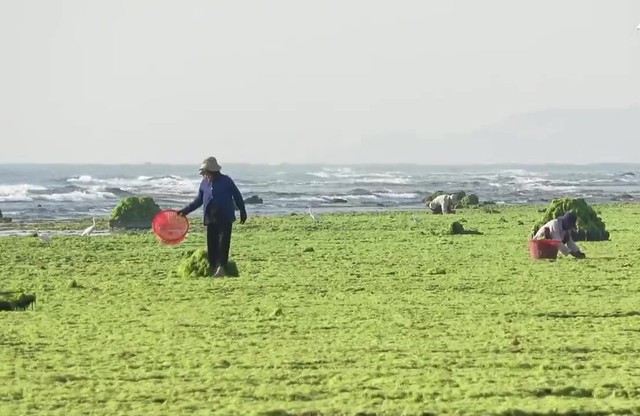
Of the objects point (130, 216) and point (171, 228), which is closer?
point (171, 228)

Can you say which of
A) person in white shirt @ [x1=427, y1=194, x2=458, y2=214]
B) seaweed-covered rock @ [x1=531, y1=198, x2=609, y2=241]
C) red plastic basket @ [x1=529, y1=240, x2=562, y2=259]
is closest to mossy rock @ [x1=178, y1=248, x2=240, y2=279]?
red plastic basket @ [x1=529, y1=240, x2=562, y2=259]

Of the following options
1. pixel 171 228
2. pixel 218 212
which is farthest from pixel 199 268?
pixel 171 228

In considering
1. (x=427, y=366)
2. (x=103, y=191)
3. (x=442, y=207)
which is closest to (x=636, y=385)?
(x=427, y=366)

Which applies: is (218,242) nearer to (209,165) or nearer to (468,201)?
(209,165)

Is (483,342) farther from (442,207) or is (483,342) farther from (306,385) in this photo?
(442,207)

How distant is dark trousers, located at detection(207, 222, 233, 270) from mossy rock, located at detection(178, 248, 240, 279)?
13 centimetres

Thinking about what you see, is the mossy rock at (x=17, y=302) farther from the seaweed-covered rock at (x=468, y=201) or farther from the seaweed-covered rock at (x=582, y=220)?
the seaweed-covered rock at (x=468, y=201)

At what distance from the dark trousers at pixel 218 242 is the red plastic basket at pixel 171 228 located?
394 cm

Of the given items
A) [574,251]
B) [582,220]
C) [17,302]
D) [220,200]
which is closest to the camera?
[17,302]

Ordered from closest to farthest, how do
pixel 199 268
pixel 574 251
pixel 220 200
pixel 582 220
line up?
pixel 220 200 → pixel 199 268 → pixel 574 251 → pixel 582 220

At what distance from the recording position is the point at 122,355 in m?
9.48

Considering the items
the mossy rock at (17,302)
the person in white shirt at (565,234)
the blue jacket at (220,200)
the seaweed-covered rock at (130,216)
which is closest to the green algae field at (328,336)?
the mossy rock at (17,302)

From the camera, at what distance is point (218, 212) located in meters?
16.4

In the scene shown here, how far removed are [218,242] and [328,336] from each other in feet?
19.6
